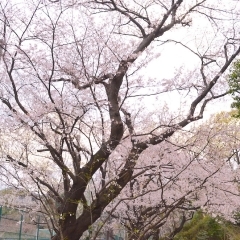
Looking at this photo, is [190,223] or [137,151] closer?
[137,151]

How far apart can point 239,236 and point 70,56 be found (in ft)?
28.4

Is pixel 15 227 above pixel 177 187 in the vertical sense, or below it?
below

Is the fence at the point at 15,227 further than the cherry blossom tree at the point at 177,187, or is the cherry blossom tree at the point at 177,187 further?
the fence at the point at 15,227

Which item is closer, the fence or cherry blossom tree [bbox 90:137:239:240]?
cherry blossom tree [bbox 90:137:239:240]

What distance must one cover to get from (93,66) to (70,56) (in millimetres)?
463

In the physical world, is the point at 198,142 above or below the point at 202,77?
below

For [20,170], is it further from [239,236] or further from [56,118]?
[239,236]

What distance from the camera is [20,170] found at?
5.26m

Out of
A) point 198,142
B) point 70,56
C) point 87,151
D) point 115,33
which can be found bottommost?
point 87,151

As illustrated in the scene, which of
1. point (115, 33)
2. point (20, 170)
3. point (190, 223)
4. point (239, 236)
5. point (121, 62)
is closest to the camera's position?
point (20, 170)

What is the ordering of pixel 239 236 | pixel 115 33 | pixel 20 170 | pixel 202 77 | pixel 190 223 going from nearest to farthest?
pixel 20 170
pixel 115 33
pixel 202 77
pixel 239 236
pixel 190 223

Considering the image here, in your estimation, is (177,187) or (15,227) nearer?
(177,187)

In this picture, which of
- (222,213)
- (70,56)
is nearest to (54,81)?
(70,56)

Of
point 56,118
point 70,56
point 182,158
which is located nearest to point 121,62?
point 70,56
